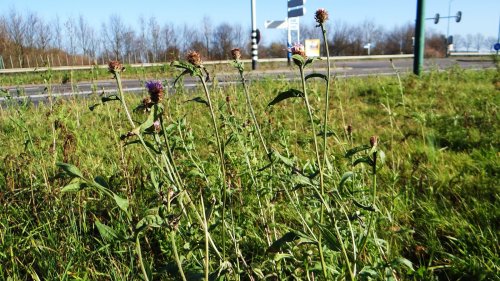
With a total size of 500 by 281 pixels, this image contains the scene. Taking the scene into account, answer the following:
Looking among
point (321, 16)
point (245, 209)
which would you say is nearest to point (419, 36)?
point (245, 209)

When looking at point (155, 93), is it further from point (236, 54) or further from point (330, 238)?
point (330, 238)

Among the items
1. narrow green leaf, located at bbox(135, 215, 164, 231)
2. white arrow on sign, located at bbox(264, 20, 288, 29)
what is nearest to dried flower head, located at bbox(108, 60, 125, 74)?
narrow green leaf, located at bbox(135, 215, 164, 231)

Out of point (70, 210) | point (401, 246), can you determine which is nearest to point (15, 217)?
point (70, 210)

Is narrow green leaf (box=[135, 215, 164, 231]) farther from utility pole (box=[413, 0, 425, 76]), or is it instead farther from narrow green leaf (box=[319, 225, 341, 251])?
utility pole (box=[413, 0, 425, 76])

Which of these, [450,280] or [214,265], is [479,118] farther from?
[214,265]

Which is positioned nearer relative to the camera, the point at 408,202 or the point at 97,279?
the point at 97,279

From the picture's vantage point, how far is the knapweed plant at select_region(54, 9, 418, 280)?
85 centimetres

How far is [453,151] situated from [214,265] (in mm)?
1893

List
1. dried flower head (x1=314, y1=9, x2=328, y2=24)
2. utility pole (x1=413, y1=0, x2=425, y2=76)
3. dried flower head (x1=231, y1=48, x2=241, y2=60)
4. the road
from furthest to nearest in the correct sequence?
utility pole (x1=413, y1=0, x2=425, y2=76) → the road → dried flower head (x1=231, y1=48, x2=241, y2=60) → dried flower head (x1=314, y1=9, x2=328, y2=24)

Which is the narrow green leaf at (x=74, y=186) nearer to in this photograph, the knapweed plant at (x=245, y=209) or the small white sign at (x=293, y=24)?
the knapweed plant at (x=245, y=209)

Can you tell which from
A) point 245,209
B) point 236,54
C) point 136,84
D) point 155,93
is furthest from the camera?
point 136,84

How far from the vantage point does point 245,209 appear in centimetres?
166

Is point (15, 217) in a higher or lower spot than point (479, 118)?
lower

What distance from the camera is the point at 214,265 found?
1.30 metres
